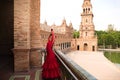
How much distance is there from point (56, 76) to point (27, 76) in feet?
4.81

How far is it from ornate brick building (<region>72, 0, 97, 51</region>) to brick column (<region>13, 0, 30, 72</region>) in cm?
5437

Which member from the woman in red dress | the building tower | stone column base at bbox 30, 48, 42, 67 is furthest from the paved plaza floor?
the building tower

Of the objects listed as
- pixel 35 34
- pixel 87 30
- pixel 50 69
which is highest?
pixel 87 30

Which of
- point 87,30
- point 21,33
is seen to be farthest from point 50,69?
point 87,30

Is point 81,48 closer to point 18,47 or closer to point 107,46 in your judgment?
point 107,46

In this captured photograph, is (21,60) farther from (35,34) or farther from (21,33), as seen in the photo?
(35,34)

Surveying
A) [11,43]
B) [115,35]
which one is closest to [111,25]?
[115,35]

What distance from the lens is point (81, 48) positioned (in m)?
62.7

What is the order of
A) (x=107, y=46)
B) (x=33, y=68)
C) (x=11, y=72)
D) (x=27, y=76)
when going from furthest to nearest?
1. (x=107, y=46)
2. (x=33, y=68)
3. (x=11, y=72)
4. (x=27, y=76)

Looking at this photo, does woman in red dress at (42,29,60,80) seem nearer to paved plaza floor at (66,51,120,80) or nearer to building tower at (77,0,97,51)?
paved plaza floor at (66,51,120,80)

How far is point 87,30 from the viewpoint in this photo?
62125 mm

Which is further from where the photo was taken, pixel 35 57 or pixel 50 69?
pixel 35 57

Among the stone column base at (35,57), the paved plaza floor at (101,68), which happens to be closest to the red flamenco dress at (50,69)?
the stone column base at (35,57)

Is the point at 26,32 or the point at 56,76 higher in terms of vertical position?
the point at 26,32
